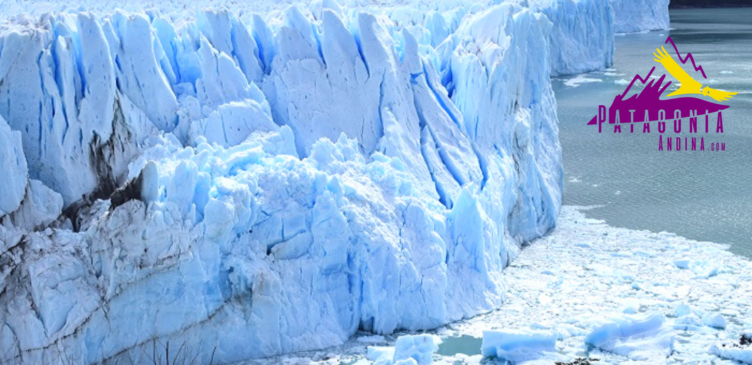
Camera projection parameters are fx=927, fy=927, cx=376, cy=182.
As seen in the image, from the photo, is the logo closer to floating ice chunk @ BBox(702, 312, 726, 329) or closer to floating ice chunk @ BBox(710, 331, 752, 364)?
floating ice chunk @ BBox(702, 312, 726, 329)

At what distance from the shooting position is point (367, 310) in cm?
592

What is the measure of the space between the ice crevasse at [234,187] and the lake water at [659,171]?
7.76 feet

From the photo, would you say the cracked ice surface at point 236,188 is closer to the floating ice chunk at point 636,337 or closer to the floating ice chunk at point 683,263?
the floating ice chunk at point 636,337

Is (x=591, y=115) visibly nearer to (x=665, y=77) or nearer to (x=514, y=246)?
(x=665, y=77)

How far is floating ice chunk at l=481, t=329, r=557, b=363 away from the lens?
18.2ft

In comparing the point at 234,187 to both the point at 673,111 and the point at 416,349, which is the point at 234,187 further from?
the point at 673,111

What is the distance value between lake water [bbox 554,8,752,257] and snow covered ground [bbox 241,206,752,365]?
0.74 m

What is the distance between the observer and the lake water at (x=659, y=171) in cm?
898

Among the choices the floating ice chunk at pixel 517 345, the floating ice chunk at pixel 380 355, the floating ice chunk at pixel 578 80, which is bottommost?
the floating ice chunk at pixel 578 80

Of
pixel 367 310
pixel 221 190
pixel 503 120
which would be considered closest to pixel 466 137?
pixel 503 120

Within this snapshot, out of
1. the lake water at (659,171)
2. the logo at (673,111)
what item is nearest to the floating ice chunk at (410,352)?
the lake water at (659,171)

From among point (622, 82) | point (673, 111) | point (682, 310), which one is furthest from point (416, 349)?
point (622, 82)

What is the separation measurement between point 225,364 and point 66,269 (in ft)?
3.52

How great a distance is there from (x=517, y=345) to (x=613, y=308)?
1140 mm
